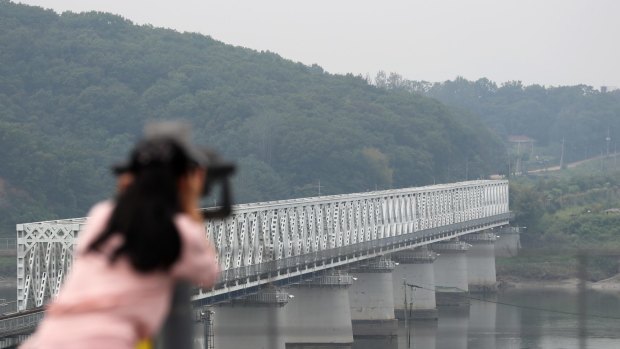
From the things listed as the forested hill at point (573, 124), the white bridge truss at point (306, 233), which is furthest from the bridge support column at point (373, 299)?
the forested hill at point (573, 124)

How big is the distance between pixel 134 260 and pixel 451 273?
75283mm

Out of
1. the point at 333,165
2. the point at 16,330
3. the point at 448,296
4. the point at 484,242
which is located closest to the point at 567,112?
the point at 333,165

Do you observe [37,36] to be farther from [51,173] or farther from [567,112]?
[567,112]

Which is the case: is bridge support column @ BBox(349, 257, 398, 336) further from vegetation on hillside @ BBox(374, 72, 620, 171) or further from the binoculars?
vegetation on hillside @ BBox(374, 72, 620, 171)

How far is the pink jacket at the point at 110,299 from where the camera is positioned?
120 inches

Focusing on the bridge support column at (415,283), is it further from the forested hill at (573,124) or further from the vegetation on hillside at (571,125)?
the forested hill at (573,124)

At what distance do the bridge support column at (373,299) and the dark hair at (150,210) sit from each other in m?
57.9

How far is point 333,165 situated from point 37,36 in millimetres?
35530

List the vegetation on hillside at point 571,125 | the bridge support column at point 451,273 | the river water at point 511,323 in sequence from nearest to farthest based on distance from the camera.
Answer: the river water at point 511,323 → the bridge support column at point 451,273 → the vegetation on hillside at point 571,125

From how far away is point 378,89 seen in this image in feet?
440

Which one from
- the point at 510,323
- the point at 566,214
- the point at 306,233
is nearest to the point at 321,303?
the point at 510,323

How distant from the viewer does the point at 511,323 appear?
5903cm

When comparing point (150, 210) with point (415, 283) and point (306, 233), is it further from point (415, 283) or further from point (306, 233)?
point (415, 283)

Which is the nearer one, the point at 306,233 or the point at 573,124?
the point at 306,233
